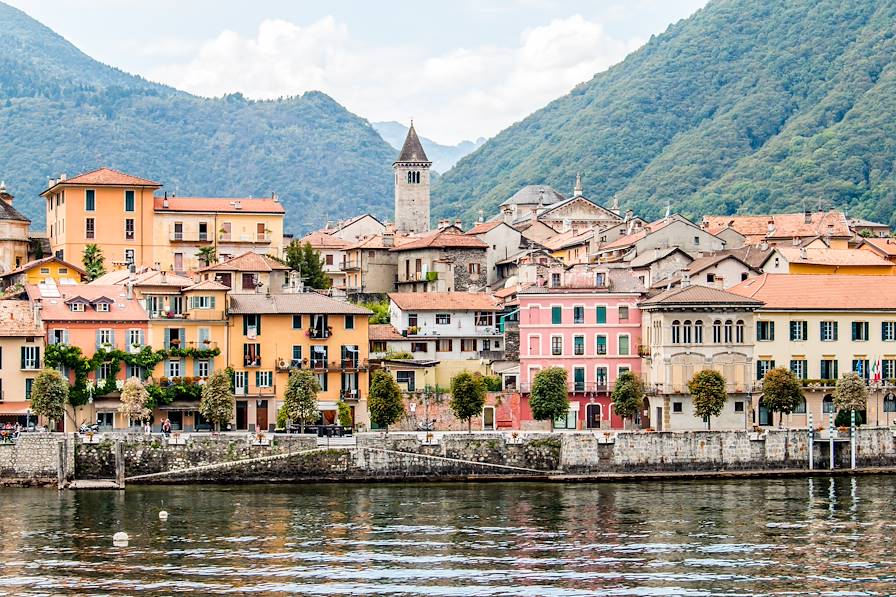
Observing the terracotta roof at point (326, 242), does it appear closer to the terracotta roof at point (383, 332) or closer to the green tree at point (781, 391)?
the terracotta roof at point (383, 332)

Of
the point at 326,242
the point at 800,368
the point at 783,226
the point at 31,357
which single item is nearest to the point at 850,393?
the point at 800,368

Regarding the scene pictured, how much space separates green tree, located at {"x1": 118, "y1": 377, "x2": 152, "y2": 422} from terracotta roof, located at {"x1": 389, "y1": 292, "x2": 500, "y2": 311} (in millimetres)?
20364

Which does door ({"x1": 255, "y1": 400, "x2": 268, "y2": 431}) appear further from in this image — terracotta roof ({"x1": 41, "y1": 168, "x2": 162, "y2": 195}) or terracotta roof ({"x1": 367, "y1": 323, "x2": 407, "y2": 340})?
terracotta roof ({"x1": 41, "y1": 168, "x2": 162, "y2": 195})

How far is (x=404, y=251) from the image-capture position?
401 ft

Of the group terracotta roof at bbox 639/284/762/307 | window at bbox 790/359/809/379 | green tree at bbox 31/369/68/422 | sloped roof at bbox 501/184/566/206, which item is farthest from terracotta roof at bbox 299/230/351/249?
sloped roof at bbox 501/184/566/206

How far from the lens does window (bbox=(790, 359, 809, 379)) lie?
9325 centimetres

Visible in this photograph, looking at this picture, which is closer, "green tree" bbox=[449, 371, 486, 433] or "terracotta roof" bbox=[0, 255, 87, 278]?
"green tree" bbox=[449, 371, 486, 433]

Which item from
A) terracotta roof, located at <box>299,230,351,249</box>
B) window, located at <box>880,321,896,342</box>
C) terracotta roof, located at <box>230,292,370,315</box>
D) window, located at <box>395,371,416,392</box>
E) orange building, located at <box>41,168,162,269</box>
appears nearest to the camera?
terracotta roof, located at <box>230,292,370,315</box>

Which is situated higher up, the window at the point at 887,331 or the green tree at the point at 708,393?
the window at the point at 887,331

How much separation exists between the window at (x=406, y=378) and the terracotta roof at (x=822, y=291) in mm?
18756

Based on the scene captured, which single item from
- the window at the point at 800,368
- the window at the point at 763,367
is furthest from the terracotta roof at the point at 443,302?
the window at the point at 800,368

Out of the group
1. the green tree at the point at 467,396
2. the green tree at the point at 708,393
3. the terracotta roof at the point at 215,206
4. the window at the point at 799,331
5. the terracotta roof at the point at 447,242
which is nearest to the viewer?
the green tree at the point at 708,393

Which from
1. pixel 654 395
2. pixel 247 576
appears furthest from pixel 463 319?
pixel 247 576

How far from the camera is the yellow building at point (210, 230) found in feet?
387
